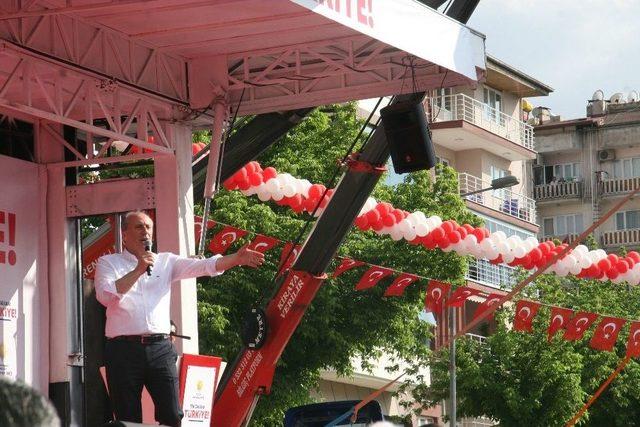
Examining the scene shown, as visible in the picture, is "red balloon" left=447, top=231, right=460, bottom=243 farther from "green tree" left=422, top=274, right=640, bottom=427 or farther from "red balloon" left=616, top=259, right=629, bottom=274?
"green tree" left=422, top=274, right=640, bottom=427

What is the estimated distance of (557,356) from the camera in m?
36.3

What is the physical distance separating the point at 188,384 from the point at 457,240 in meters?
8.79

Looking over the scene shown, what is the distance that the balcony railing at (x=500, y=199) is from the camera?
185 ft

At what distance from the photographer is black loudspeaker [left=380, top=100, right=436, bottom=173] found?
13.7 m

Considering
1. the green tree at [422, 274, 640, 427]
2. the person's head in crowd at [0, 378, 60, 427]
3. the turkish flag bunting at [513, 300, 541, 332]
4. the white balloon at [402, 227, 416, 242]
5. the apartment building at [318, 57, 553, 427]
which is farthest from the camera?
the apartment building at [318, 57, 553, 427]

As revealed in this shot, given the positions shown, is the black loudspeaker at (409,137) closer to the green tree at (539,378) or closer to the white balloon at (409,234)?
the white balloon at (409,234)

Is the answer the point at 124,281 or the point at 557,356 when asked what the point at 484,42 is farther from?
the point at 557,356

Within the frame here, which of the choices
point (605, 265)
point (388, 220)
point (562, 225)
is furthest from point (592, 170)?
point (388, 220)

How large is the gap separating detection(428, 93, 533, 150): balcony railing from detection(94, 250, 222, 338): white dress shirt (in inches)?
1749

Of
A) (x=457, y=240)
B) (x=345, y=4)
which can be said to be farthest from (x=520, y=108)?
(x=345, y=4)

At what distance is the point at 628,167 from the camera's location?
70875 millimetres

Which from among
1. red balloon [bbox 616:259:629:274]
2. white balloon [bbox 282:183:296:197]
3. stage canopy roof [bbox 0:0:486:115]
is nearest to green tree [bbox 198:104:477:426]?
white balloon [bbox 282:183:296:197]

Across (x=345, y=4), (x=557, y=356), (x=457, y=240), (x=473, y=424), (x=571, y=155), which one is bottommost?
(x=473, y=424)

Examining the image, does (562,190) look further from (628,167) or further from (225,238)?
(225,238)
